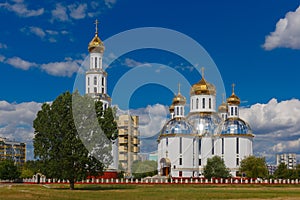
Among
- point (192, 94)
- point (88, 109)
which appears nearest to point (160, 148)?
point (192, 94)

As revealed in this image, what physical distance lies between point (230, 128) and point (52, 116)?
57334 mm

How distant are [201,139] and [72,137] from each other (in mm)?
57355

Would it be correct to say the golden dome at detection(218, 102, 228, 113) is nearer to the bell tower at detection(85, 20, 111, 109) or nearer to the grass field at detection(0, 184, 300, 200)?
the bell tower at detection(85, 20, 111, 109)

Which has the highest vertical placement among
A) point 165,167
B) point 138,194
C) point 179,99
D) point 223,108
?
point 179,99

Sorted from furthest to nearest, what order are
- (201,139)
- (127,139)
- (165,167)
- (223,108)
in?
(127,139) → (223,108) → (201,139) → (165,167)

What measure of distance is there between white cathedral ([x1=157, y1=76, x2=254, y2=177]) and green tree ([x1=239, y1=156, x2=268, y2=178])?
6.97 metres

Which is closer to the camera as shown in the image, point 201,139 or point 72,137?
point 72,137

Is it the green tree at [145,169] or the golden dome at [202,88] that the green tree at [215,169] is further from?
the golden dome at [202,88]

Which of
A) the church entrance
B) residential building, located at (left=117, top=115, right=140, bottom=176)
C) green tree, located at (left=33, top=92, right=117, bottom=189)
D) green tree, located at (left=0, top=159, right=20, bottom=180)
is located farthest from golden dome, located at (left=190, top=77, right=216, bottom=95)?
green tree, located at (left=33, top=92, right=117, bottom=189)

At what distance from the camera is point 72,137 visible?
5906cm

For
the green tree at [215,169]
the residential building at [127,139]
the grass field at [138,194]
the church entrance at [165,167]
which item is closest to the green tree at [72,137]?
the grass field at [138,194]

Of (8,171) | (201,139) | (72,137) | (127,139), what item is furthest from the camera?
(127,139)

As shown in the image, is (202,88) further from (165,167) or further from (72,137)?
(72,137)

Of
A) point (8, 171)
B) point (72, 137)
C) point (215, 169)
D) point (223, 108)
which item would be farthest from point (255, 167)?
point (72, 137)
